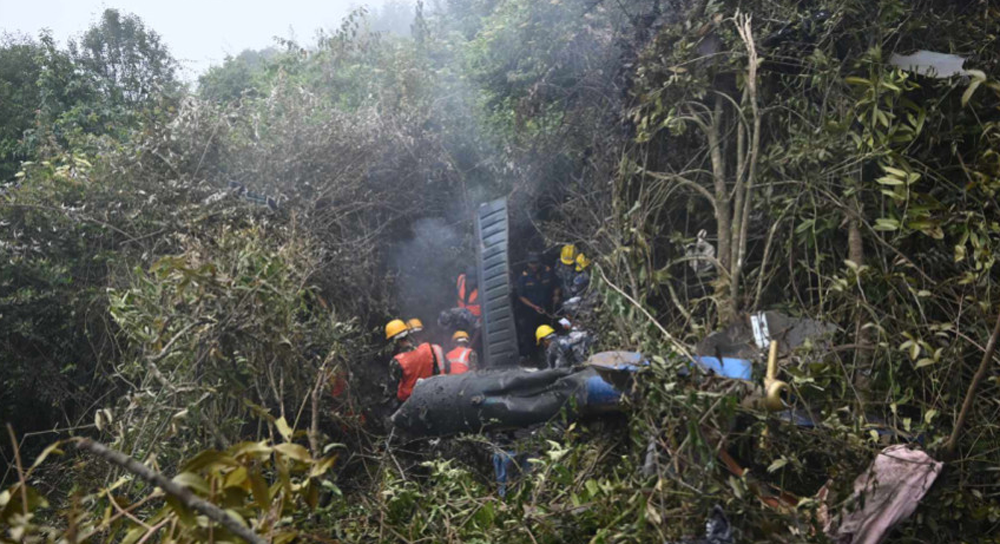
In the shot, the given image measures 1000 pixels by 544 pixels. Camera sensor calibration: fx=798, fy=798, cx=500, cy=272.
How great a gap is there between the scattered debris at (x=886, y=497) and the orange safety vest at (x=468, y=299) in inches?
218

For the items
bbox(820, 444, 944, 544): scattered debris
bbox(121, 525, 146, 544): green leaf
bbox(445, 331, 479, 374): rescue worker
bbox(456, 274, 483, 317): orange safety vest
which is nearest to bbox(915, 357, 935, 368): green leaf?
bbox(820, 444, 944, 544): scattered debris

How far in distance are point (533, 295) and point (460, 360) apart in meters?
1.96

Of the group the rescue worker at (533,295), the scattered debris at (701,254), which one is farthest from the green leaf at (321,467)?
the rescue worker at (533,295)

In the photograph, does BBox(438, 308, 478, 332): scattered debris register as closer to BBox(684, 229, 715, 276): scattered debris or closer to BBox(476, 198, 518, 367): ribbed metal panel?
BBox(476, 198, 518, 367): ribbed metal panel

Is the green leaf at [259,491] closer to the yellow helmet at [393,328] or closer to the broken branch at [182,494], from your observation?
the broken branch at [182,494]

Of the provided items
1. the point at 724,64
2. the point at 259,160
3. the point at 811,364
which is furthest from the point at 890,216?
the point at 259,160

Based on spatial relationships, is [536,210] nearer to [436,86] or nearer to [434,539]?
[436,86]

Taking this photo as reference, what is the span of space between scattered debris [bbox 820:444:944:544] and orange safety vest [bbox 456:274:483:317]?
5548 mm

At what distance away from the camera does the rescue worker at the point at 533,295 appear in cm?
882

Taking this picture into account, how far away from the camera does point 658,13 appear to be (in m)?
6.33

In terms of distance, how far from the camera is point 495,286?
8.12 m

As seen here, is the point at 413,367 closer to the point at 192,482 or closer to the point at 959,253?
the point at 959,253

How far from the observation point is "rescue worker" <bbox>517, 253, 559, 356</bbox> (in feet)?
28.9

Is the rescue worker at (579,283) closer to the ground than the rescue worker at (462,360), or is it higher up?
higher up
